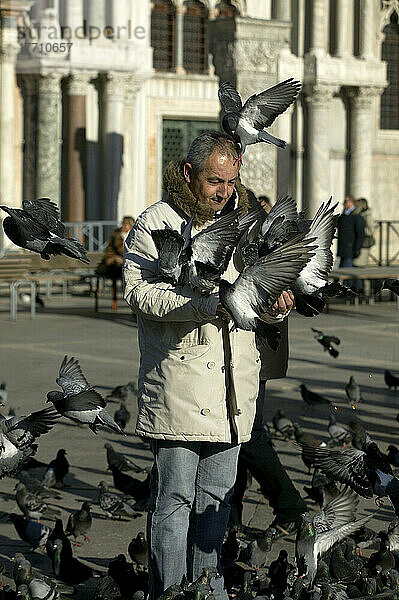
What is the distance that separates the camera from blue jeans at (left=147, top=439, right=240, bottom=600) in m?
4.59

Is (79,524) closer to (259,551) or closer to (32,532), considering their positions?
(32,532)

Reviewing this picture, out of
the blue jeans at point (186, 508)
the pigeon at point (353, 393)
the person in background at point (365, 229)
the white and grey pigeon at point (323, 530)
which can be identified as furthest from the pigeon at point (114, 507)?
the person in background at point (365, 229)

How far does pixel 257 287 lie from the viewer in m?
4.16

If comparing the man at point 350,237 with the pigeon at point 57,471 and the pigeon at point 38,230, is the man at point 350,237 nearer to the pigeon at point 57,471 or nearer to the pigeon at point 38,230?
the pigeon at point 57,471

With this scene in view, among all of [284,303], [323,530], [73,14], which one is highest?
[73,14]

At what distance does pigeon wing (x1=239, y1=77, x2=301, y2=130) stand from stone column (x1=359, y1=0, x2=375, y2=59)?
21212 millimetres

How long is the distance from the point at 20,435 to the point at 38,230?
938 mm

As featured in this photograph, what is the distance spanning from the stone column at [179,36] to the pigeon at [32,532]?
22576mm

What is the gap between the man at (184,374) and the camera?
4539mm

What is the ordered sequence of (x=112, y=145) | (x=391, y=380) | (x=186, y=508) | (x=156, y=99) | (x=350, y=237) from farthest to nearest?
(x=156, y=99)
(x=112, y=145)
(x=350, y=237)
(x=391, y=380)
(x=186, y=508)

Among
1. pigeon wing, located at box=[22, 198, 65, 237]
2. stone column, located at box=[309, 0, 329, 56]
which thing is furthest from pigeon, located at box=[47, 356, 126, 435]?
stone column, located at box=[309, 0, 329, 56]

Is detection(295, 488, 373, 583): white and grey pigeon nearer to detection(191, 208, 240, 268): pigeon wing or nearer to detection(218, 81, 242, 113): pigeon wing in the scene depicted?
detection(191, 208, 240, 268): pigeon wing

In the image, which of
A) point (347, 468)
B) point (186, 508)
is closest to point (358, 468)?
point (347, 468)

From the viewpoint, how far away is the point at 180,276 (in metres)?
4.36
